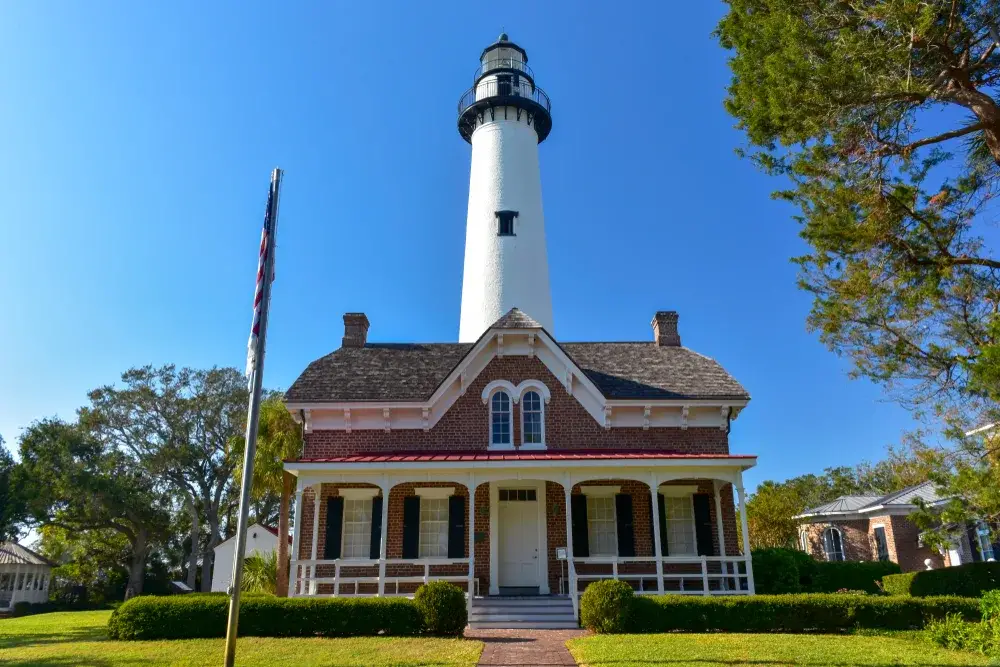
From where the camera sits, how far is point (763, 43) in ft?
40.3

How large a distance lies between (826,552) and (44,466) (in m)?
37.9

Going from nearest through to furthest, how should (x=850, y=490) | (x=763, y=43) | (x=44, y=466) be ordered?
(x=763, y=43) < (x=44, y=466) < (x=850, y=490)

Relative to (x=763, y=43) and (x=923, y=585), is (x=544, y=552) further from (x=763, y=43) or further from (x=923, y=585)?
(x=763, y=43)

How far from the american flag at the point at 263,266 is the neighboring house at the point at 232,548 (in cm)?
2732

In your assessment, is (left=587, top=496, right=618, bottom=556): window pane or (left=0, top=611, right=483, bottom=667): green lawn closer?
(left=0, top=611, right=483, bottom=667): green lawn

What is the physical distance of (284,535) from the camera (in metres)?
19.5

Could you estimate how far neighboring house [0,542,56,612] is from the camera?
34906mm

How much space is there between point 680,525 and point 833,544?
17434mm

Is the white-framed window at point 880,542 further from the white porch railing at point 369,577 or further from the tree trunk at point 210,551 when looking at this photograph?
the tree trunk at point 210,551

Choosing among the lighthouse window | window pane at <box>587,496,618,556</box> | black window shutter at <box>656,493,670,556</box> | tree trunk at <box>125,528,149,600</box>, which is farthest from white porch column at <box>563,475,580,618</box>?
tree trunk at <box>125,528,149,600</box>

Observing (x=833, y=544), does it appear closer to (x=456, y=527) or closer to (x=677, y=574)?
(x=677, y=574)

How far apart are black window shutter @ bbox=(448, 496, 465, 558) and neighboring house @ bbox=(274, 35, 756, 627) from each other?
0.03m

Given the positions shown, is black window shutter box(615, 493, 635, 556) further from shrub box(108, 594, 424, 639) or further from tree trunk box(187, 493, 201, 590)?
tree trunk box(187, 493, 201, 590)

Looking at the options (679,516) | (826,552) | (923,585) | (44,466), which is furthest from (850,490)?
(44,466)
